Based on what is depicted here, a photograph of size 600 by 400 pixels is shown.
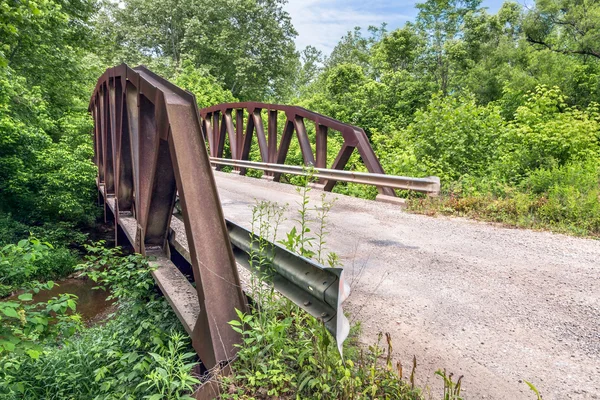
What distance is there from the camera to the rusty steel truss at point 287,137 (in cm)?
904

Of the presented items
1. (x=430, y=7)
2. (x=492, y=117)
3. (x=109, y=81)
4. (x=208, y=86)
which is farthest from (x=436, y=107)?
(x=430, y=7)

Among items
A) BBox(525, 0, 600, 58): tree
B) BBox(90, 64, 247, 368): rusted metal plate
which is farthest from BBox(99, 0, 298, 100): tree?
BBox(90, 64, 247, 368): rusted metal plate

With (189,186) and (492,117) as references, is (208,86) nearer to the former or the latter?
(492,117)

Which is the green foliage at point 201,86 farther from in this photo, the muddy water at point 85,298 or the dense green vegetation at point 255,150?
the muddy water at point 85,298

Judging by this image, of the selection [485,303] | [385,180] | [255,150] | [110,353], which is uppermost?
[255,150]

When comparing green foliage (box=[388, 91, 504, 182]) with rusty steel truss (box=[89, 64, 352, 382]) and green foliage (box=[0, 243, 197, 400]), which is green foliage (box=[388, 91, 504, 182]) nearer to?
rusty steel truss (box=[89, 64, 352, 382])

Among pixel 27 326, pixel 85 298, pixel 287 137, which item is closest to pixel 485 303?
pixel 27 326

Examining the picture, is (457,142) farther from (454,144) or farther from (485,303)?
(485,303)

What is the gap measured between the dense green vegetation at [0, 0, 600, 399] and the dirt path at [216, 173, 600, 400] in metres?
0.41

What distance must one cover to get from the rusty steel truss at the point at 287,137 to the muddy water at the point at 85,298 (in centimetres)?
654

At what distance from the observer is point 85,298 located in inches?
417

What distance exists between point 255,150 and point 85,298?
12.1m

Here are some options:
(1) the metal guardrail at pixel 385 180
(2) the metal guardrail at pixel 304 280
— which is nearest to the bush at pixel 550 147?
(1) the metal guardrail at pixel 385 180

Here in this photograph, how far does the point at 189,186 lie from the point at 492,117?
1006 centimetres
